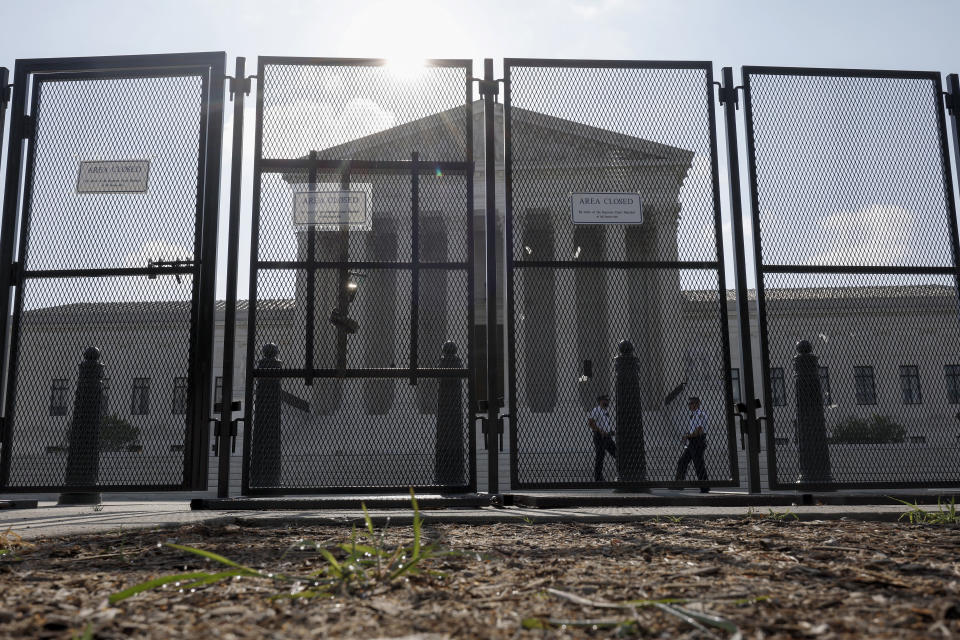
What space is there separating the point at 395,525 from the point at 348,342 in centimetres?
183

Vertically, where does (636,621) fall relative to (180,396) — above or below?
below

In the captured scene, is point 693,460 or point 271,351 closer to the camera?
point 693,460

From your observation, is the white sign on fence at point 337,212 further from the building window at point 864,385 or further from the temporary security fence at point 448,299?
the building window at point 864,385

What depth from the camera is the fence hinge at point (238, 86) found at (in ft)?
19.2

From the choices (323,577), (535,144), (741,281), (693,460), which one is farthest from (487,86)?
(323,577)

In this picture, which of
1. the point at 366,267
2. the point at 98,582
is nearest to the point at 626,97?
the point at 366,267

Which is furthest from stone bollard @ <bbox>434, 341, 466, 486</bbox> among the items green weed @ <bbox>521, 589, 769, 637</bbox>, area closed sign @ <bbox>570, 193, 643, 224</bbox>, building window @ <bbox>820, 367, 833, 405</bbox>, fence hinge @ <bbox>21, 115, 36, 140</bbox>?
green weed @ <bbox>521, 589, 769, 637</bbox>

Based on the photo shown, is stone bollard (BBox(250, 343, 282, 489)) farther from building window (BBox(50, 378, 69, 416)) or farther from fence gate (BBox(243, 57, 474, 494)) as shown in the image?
building window (BBox(50, 378, 69, 416))

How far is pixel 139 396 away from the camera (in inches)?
220

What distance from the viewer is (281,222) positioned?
5.70m

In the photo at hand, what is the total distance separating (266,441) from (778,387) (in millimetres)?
3612

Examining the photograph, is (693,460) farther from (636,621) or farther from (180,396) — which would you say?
(636,621)

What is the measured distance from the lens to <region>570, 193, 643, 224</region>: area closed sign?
5750mm

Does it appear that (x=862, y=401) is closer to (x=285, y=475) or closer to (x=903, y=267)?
(x=903, y=267)
